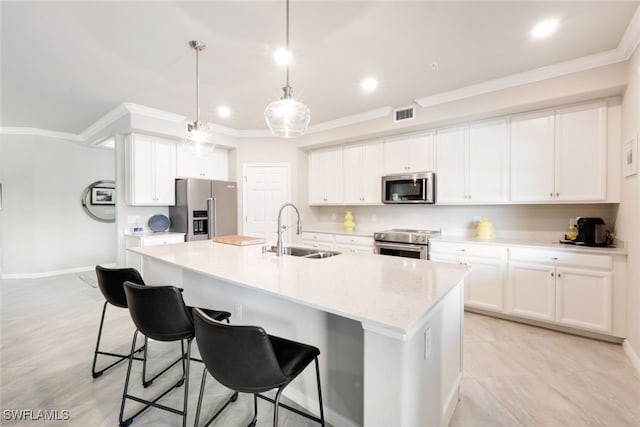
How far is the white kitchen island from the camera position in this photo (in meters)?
1.06

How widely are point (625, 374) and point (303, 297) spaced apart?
272cm

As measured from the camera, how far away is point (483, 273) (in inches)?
123

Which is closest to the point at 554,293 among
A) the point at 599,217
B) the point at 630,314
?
the point at 630,314

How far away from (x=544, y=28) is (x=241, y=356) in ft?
10.0

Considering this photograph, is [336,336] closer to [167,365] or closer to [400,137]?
[167,365]

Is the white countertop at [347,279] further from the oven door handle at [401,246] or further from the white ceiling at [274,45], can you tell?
the white ceiling at [274,45]

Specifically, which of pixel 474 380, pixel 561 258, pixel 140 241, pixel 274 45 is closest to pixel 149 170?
pixel 140 241

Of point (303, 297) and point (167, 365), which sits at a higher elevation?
point (303, 297)

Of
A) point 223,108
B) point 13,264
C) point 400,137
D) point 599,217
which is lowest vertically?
point 13,264

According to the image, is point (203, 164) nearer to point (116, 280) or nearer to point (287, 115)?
point (116, 280)

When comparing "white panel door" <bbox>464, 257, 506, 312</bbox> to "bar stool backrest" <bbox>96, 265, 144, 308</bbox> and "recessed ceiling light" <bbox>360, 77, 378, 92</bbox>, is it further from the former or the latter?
"bar stool backrest" <bbox>96, 265, 144, 308</bbox>

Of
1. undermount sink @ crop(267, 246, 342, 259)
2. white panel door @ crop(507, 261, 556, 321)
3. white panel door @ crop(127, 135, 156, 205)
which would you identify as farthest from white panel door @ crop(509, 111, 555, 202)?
white panel door @ crop(127, 135, 156, 205)

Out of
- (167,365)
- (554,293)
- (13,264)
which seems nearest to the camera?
(167,365)

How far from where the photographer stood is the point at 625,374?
83.2 inches
